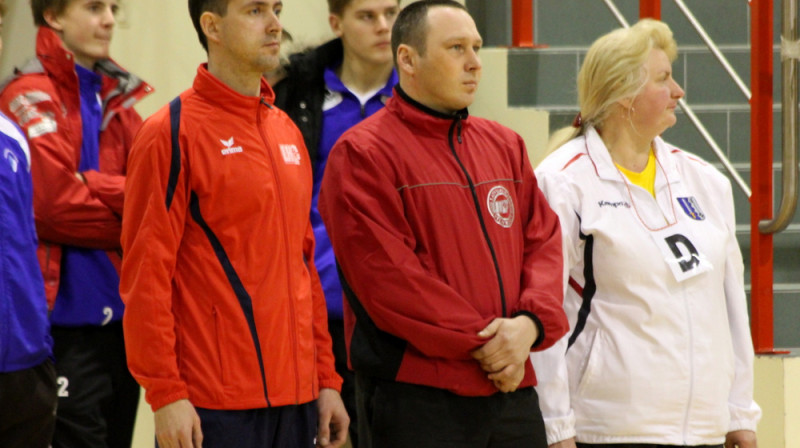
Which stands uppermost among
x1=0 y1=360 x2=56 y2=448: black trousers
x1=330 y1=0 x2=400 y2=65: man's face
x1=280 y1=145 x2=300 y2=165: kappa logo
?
x1=330 y1=0 x2=400 y2=65: man's face

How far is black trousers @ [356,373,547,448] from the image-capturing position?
2.54 m

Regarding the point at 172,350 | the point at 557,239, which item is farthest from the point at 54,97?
the point at 557,239

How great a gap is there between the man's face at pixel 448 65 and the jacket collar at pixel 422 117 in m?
0.03

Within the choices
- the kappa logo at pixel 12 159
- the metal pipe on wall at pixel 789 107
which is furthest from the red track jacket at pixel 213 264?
the metal pipe on wall at pixel 789 107

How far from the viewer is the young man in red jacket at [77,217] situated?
10.3ft

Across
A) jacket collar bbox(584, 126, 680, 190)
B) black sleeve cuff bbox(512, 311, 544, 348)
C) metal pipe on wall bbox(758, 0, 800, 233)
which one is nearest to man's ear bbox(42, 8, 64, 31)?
jacket collar bbox(584, 126, 680, 190)

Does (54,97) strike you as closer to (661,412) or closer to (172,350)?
(172,350)

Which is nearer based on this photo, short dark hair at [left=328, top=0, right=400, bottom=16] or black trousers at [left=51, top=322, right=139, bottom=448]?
black trousers at [left=51, top=322, right=139, bottom=448]

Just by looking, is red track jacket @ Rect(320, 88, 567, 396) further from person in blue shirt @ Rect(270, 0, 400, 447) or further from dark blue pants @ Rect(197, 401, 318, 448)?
person in blue shirt @ Rect(270, 0, 400, 447)

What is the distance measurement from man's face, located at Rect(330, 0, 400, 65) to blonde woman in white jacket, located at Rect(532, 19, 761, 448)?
2.53 feet

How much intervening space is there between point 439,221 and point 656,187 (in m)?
0.76

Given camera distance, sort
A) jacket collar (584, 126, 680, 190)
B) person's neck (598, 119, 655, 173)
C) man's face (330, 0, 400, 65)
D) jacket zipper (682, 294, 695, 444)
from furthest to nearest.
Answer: man's face (330, 0, 400, 65), person's neck (598, 119, 655, 173), jacket collar (584, 126, 680, 190), jacket zipper (682, 294, 695, 444)

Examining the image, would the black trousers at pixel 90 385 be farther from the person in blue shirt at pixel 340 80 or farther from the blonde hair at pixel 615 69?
the blonde hair at pixel 615 69

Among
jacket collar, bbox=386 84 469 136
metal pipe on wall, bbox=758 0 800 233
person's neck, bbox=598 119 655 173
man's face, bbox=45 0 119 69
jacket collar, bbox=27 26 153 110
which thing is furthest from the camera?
metal pipe on wall, bbox=758 0 800 233
